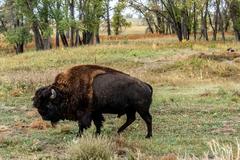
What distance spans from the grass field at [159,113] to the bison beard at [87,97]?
53cm

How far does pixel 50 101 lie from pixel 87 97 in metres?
0.75

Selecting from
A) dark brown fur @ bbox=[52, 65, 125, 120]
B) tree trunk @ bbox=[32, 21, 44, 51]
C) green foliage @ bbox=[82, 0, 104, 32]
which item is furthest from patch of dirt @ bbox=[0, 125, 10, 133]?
green foliage @ bbox=[82, 0, 104, 32]

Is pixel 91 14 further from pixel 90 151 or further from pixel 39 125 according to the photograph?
pixel 90 151

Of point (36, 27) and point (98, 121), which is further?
point (36, 27)

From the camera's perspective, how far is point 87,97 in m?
10.6

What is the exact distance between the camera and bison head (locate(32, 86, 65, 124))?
1062 cm

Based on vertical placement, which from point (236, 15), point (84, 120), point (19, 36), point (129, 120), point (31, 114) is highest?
point (236, 15)

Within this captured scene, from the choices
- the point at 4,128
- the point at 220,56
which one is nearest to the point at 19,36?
the point at 220,56

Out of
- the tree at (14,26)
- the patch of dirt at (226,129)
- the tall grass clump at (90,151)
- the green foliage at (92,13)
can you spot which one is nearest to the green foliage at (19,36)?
the tree at (14,26)

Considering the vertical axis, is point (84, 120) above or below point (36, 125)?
above

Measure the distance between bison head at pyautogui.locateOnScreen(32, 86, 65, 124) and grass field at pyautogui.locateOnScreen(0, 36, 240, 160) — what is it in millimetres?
559

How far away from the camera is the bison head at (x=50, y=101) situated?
418 inches

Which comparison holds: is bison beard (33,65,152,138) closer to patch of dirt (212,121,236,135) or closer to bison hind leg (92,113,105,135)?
bison hind leg (92,113,105,135)

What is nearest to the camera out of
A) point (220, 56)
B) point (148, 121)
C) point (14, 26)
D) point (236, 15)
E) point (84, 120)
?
point (84, 120)
